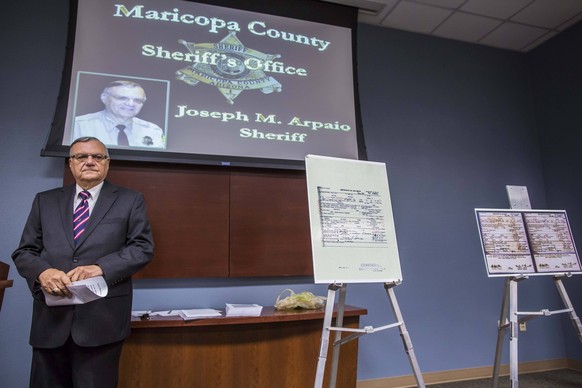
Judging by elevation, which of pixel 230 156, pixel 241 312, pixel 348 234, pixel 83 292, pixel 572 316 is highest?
pixel 230 156

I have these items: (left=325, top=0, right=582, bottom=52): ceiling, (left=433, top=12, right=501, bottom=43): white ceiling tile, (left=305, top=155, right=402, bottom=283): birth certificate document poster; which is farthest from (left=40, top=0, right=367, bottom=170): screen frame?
(left=433, top=12, right=501, bottom=43): white ceiling tile

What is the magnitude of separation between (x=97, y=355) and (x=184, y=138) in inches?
52.9

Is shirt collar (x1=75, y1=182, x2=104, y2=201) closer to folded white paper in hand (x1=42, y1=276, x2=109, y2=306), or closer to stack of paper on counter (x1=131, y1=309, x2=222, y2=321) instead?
folded white paper in hand (x1=42, y1=276, x2=109, y2=306)

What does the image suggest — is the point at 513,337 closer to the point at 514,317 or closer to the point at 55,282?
the point at 514,317

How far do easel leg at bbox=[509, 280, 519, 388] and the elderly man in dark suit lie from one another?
1.90 m

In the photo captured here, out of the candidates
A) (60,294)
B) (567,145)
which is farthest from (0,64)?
(567,145)

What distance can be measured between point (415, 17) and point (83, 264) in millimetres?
3063

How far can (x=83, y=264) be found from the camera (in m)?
1.55

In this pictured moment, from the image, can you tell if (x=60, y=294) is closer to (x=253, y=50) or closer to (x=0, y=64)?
(x=0, y=64)

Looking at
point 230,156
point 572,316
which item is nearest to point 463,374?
point 572,316

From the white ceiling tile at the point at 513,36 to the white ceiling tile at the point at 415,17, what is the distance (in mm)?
612

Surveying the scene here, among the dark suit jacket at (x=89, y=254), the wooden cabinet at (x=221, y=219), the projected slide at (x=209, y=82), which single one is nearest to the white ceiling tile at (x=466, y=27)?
the projected slide at (x=209, y=82)

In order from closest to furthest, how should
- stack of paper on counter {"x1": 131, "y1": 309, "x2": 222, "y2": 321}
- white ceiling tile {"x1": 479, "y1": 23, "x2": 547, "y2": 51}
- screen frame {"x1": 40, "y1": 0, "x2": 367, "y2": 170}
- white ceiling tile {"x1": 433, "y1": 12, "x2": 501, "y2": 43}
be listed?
stack of paper on counter {"x1": 131, "y1": 309, "x2": 222, "y2": 321}, screen frame {"x1": 40, "y1": 0, "x2": 367, "y2": 170}, white ceiling tile {"x1": 433, "y1": 12, "x2": 501, "y2": 43}, white ceiling tile {"x1": 479, "y1": 23, "x2": 547, "y2": 51}

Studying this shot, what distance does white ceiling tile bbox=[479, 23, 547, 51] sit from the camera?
130 inches
